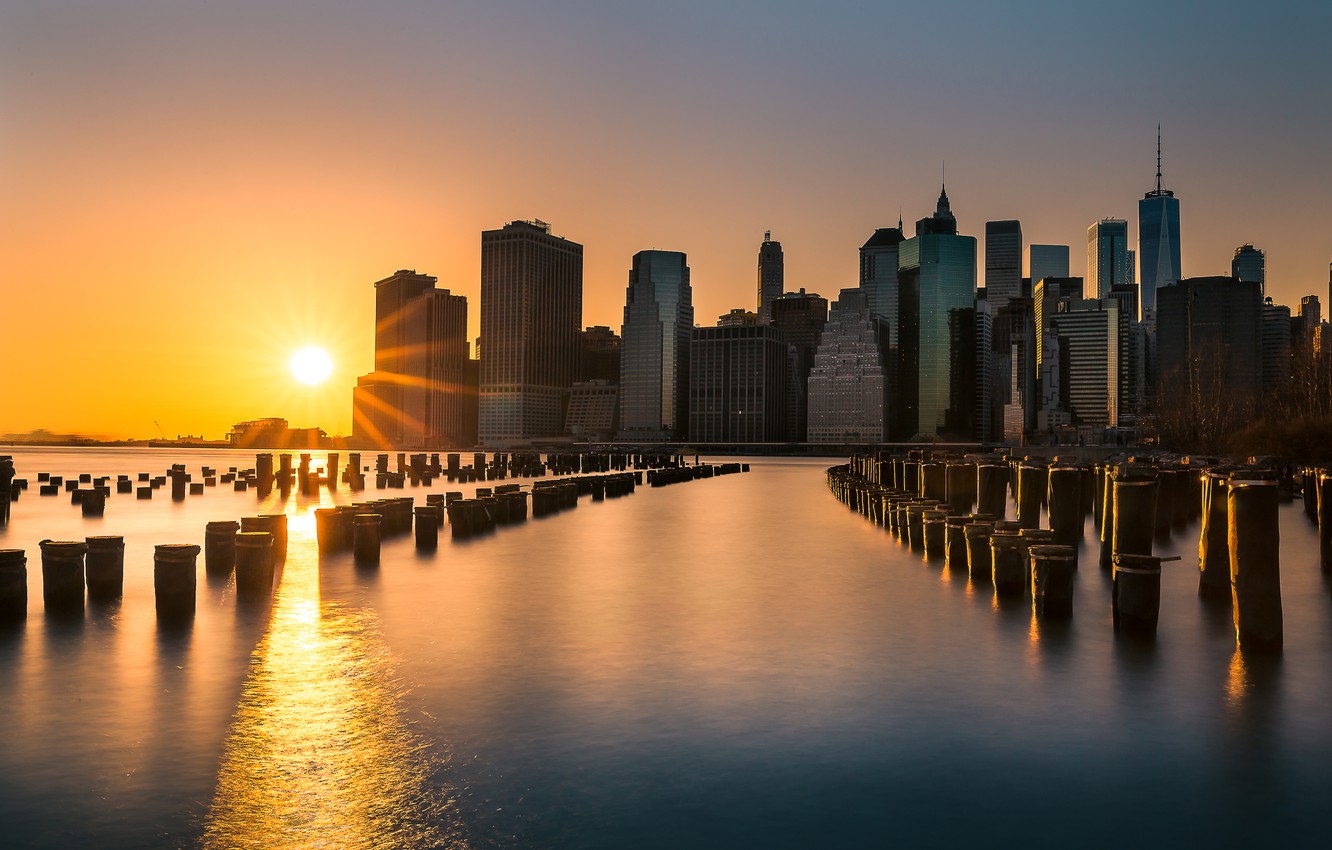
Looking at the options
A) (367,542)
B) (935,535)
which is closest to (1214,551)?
(935,535)

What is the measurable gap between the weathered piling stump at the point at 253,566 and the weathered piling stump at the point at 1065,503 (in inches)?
727

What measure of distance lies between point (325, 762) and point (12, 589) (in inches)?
411

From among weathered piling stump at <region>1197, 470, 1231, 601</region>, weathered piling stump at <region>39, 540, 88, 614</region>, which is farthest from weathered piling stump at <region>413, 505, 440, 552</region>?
weathered piling stump at <region>1197, 470, 1231, 601</region>

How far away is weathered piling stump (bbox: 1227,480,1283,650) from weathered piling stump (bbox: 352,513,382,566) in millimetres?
18319

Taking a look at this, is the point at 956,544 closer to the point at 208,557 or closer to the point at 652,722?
the point at 652,722

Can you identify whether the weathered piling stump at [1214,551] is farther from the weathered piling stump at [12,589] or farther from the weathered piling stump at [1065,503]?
Result: the weathered piling stump at [12,589]

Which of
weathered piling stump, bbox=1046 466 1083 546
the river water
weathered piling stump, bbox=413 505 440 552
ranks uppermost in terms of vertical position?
weathered piling stump, bbox=1046 466 1083 546

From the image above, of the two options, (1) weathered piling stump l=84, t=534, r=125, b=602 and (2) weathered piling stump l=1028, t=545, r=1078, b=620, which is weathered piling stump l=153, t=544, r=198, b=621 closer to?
(1) weathered piling stump l=84, t=534, r=125, b=602

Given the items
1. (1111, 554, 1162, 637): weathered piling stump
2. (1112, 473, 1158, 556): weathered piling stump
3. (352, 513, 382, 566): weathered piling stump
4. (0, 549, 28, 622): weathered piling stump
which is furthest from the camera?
(352, 513, 382, 566): weathered piling stump

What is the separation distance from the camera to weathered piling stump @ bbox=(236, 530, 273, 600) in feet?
62.0

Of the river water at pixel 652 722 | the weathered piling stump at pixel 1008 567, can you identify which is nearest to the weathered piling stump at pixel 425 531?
the river water at pixel 652 722

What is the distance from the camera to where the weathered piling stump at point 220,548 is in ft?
70.6

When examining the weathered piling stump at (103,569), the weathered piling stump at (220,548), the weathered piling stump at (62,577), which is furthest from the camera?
the weathered piling stump at (220,548)

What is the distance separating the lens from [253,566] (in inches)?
749
